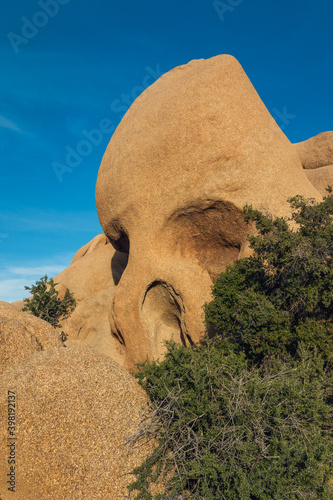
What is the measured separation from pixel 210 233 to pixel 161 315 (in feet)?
16.0

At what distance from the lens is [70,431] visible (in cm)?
794

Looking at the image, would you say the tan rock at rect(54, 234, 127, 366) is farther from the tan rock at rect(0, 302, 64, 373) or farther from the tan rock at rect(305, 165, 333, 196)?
the tan rock at rect(305, 165, 333, 196)

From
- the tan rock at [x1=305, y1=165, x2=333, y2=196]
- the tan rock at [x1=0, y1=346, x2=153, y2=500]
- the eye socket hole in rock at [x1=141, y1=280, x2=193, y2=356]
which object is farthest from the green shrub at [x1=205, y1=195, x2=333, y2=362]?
the tan rock at [x1=305, y1=165, x2=333, y2=196]

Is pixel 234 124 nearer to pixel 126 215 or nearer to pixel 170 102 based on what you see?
pixel 170 102

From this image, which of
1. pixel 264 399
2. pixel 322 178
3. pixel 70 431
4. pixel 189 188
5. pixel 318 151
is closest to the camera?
pixel 70 431

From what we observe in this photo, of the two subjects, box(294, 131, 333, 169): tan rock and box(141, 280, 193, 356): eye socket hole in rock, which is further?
box(294, 131, 333, 169): tan rock

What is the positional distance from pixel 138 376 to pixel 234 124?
1155 centimetres

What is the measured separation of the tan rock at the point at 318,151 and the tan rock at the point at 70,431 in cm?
2371

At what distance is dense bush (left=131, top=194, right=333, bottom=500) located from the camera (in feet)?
24.7

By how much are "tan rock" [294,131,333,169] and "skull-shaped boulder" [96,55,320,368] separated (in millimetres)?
11301

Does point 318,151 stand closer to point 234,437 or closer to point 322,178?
point 322,178

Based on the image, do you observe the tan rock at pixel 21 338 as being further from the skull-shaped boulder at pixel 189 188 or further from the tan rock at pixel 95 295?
the tan rock at pixel 95 295

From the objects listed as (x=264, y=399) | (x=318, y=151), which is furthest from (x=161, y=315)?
(x=318, y=151)

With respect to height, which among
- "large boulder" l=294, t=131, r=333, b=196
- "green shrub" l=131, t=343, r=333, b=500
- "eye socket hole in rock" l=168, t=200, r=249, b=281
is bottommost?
"green shrub" l=131, t=343, r=333, b=500
